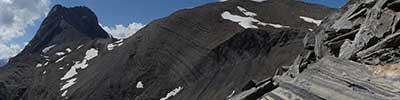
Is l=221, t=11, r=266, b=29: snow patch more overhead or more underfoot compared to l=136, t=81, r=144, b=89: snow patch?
more overhead

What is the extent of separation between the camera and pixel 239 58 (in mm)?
92188

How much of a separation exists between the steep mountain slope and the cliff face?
44683mm

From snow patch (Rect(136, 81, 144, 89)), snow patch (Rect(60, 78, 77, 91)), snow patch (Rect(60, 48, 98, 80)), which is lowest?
snow patch (Rect(136, 81, 144, 89))

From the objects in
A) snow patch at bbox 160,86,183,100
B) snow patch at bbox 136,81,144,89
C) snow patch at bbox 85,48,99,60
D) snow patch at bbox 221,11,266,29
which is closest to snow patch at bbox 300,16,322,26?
snow patch at bbox 221,11,266,29

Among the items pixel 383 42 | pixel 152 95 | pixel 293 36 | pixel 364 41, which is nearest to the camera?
pixel 383 42

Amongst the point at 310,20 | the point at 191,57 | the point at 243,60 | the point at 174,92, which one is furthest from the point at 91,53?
the point at 243,60

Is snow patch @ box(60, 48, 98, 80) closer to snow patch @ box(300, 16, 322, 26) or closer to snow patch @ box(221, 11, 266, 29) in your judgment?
snow patch @ box(221, 11, 266, 29)

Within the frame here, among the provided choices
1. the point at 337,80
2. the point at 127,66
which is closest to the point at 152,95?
the point at 127,66

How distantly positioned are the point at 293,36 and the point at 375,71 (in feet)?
245

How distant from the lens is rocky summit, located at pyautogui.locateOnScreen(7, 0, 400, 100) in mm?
15516

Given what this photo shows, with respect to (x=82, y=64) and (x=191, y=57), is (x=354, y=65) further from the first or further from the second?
(x=82, y=64)

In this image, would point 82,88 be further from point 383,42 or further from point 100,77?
point 383,42

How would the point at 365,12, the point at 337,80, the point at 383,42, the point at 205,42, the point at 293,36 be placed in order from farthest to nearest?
the point at 205,42
the point at 293,36
the point at 365,12
the point at 383,42
the point at 337,80

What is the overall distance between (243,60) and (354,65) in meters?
74.0
